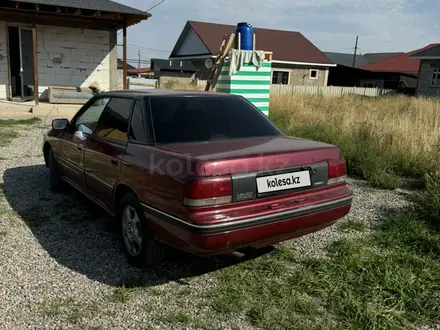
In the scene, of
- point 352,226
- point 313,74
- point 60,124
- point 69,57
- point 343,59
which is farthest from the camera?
Answer: point 343,59

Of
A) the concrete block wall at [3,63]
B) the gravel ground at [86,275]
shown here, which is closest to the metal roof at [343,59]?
the concrete block wall at [3,63]

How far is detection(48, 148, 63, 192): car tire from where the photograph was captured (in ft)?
17.0

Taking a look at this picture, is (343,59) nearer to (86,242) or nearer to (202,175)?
(86,242)

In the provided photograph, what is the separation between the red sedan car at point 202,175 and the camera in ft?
8.62

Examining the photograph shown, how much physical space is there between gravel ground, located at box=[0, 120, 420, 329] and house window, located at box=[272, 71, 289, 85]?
98.3ft

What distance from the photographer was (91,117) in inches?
174

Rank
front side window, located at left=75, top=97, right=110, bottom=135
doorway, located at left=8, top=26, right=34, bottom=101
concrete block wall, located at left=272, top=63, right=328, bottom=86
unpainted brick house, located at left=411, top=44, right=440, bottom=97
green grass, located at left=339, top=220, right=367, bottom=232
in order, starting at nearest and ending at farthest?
front side window, located at left=75, top=97, right=110, bottom=135 < green grass, located at left=339, top=220, right=367, bottom=232 < doorway, located at left=8, top=26, right=34, bottom=101 < unpainted brick house, located at left=411, top=44, right=440, bottom=97 < concrete block wall, located at left=272, top=63, right=328, bottom=86

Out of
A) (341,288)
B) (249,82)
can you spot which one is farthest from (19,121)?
(341,288)

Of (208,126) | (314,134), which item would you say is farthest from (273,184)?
(314,134)

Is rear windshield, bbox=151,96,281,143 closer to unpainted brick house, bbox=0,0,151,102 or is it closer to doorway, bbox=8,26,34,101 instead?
unpainted brick house, bbox=0,0,151,102

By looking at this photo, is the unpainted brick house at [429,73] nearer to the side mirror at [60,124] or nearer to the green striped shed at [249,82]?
the green striped shed at [249,82]

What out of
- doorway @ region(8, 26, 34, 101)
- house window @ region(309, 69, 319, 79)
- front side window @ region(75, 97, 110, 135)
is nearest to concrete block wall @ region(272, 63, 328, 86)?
house window @ region(309, 69, 319, 79)

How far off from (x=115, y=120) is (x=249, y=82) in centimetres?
516

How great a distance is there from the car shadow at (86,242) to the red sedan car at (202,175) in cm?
18
